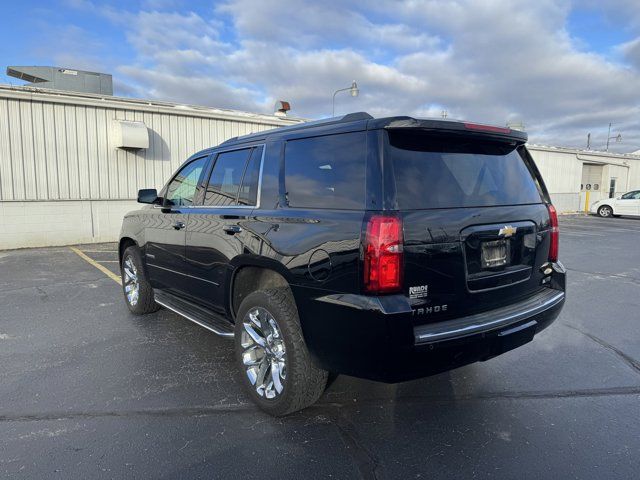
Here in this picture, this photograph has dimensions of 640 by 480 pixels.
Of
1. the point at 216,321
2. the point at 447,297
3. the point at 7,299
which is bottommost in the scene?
the point at 7,299

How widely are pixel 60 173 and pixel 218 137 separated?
14.2ft

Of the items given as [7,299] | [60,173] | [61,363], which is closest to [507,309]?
[61,363]

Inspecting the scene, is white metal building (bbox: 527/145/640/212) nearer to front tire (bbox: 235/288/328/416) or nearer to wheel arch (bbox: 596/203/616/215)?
wheel arch (bbox: 596/203/616/215)

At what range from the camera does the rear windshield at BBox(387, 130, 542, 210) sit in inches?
103

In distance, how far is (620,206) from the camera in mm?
24109

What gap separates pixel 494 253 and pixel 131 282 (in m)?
4.31

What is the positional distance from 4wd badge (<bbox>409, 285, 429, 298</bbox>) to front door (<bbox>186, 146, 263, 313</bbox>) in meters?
1.27

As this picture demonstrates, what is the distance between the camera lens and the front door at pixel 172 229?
425 centimetres

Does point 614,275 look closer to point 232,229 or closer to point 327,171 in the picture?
point 327,171

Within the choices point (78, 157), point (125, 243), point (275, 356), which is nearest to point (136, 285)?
point (125, 243)

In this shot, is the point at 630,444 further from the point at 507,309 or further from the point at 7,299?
the point at 7,299

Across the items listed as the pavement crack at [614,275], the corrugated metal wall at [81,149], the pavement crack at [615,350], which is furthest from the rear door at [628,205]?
the pavement crack at [615,350]

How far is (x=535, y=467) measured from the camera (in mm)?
2520

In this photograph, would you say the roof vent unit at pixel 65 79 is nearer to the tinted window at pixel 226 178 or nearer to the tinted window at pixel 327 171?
the tinted window at pixel 226 178
